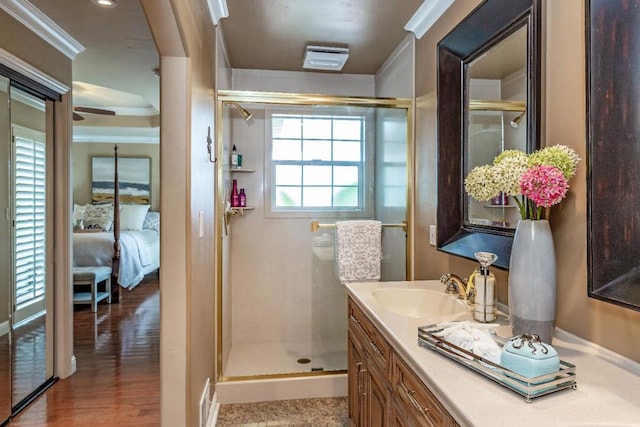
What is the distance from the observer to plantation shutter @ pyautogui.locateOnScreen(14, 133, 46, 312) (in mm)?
2408

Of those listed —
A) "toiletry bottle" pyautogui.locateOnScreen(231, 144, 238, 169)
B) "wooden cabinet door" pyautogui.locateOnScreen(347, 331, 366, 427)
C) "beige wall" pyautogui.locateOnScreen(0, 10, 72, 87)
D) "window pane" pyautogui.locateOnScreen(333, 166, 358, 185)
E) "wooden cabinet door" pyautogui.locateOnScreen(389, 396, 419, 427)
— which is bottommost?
"wooden cabinet door" pyautogui.locateOnScreen(347, 331, 366, 427)

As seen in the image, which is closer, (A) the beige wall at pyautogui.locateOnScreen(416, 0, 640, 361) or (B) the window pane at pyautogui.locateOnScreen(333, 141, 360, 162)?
(A) the beige wall at pyautogui.locateOnScreen(416, 0, 640, 361)

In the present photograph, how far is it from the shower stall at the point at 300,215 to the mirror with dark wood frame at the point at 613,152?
1.54 m

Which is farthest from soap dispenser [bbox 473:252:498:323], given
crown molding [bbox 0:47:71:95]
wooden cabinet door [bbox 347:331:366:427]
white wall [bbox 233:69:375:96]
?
crown molding [bbox 0:47:71:95]

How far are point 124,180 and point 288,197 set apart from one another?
5142mm

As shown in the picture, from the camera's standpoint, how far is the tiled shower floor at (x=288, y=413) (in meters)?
2.28

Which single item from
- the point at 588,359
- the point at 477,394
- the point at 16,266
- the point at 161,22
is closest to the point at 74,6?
the point at 161,22

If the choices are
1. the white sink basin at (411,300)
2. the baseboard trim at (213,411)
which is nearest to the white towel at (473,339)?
the white sink basin at (411,300)

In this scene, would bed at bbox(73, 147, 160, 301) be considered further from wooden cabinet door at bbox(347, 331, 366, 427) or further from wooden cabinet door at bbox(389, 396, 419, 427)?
wooden cabinet door at bbox(389, 396, 419, 427)

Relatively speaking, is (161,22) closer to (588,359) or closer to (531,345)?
(531,345)

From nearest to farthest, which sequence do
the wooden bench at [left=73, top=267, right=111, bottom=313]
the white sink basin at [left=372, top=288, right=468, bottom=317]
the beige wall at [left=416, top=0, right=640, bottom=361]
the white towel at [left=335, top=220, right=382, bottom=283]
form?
the beige wall at [left=416, top=0, right=640, bottom=361]
the white sink basin at [left=372, top=288, right=468, bottom=317]
the white towel at [left=335, top=220, right=382, bottom=283]
the wooden bench at [left=73, top=267, right=111, bottom=313]

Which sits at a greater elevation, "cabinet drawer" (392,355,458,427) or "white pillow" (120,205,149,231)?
"white pillow" (120,205,149,231)

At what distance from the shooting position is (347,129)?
10.2ft

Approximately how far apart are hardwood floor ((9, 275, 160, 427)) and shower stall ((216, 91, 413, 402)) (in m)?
0.60
